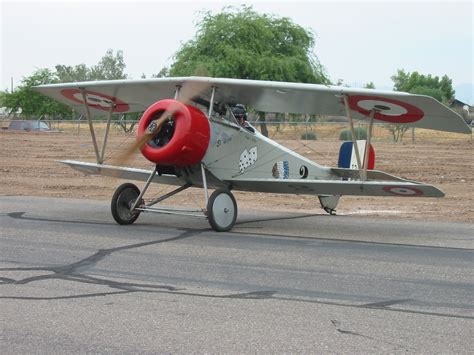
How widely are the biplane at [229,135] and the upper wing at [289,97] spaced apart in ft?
0.06

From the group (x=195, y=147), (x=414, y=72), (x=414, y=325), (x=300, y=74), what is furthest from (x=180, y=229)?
(x=414, y=72)

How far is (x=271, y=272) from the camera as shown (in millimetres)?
8742

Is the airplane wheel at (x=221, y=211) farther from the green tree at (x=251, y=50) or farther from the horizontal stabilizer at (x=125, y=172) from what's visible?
the green tree at (x=251, y=50)

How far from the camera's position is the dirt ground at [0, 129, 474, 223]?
1694cm

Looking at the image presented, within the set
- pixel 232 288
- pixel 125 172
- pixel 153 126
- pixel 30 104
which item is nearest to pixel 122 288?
pixel 232 288

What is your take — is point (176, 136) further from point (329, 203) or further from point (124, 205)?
point (329, 203)

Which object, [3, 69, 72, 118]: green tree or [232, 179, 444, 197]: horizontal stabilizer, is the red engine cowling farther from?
[3, 69, 72, 118]: green tree

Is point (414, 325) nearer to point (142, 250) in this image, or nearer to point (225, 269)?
point (225, 269)

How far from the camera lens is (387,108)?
489 inches

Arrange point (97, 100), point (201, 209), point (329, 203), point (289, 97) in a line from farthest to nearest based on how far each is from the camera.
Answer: point (329, 203) → point (97, 100) → point (289, 97) → point (201, 209)

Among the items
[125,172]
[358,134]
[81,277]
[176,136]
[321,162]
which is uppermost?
[358,134]

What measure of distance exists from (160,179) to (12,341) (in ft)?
27.3

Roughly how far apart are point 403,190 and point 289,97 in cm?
261

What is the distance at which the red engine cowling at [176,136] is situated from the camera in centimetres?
1200
